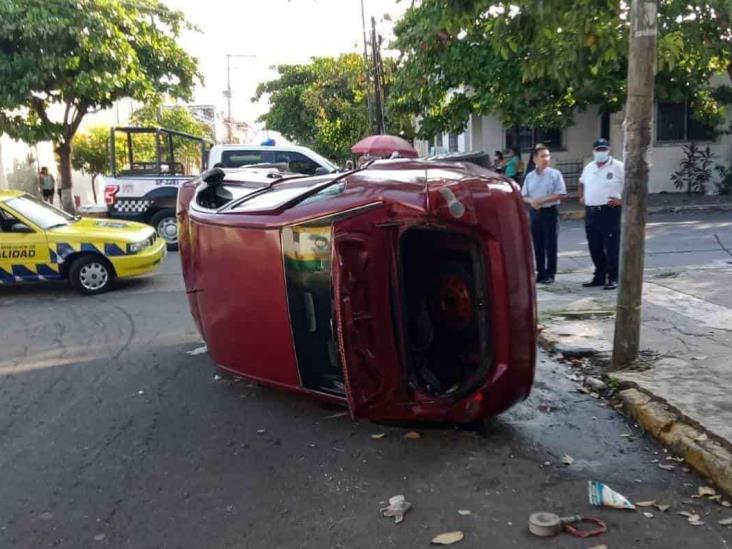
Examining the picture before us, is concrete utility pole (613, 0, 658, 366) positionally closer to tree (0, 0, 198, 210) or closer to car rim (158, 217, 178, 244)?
car rim (158, 217, 178, 244)

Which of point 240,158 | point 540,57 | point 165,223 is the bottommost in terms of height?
point 165,223

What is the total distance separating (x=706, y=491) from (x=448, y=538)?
4.49 feet

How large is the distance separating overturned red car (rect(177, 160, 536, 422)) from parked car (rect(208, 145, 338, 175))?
8658 millimetres

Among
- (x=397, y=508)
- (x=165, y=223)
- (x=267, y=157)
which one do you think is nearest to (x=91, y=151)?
(x=165, y=223)

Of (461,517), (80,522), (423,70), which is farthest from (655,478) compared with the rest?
(423,70)

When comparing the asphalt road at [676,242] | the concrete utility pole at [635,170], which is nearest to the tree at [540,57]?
the concrete utility pole at [635,170]

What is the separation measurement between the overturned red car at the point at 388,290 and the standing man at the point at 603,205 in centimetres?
386

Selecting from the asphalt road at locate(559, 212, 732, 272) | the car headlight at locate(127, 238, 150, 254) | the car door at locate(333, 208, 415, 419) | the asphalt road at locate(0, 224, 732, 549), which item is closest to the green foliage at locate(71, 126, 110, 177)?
the asphalt road at locate(559, 212, 732, 272)

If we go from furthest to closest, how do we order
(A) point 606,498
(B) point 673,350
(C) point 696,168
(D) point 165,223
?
(C) point 696,168
(D) point 165,223
(B) point 673,350
(A) point 606,498

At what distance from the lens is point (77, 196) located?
27.5 metres

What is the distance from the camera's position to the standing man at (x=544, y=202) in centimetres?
862

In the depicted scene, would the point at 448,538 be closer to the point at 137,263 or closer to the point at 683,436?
the point at 683,436

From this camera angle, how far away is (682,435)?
4.08 m

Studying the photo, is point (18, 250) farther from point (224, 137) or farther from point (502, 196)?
point (224, 137)
